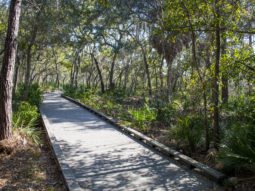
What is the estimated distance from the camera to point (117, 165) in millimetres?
6441

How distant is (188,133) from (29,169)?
12.4 ft

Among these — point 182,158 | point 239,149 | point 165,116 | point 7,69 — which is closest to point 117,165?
point 182,158

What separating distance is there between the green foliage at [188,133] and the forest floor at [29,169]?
122 inches

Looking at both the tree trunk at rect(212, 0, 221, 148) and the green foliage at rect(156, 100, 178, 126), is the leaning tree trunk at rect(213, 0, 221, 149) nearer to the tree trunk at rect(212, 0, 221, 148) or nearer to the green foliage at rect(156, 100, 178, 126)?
the tree trunk at rect(212, 0, 221, 148)

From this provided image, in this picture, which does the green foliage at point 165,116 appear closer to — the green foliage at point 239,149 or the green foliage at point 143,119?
the green foliage at point 143,119

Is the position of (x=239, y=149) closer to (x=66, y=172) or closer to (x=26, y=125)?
(x=66, y=172)

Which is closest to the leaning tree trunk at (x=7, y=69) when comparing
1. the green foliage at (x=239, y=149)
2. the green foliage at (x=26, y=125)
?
the green foliage at (x=26, y=125)

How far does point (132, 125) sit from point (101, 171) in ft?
16.1

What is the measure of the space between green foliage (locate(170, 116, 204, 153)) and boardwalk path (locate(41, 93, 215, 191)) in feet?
2.68

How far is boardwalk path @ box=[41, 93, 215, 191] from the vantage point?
534cm

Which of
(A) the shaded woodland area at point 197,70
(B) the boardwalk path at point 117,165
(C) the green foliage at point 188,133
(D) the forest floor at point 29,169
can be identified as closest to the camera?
(B) the boardwalk path at point 117,165

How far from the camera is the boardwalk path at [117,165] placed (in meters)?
5.34

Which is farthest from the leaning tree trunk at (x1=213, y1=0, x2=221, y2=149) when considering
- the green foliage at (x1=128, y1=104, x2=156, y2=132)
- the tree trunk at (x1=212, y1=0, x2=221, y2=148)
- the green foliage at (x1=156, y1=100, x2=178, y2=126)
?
the green foliage at (x1=156, y1=100, x2=178, y2=126)

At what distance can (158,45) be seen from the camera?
1602cm
